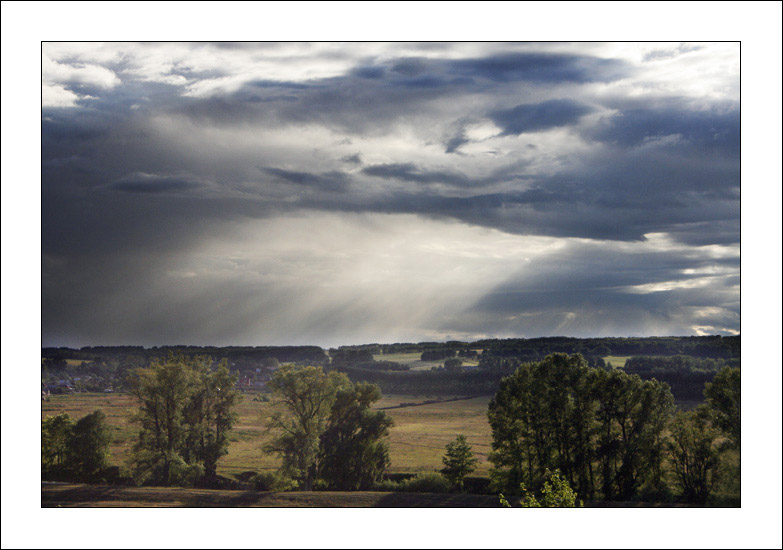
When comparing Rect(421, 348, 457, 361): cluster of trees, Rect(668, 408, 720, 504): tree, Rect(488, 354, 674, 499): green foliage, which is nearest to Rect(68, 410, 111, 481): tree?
Rect(421, 348, 457, 361): cluster of trees

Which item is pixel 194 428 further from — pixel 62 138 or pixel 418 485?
pixel 62 138

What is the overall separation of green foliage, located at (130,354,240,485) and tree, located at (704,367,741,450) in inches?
864

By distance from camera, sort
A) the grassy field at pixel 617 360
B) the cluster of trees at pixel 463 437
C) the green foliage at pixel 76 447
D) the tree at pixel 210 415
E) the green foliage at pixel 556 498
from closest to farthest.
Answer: the green foliage at pixel 556 498, the cluster of trees at pixel 463 437, the green foliage at pixel 76 447, the tree at pixel 210 415, the grassy field at pixel 617 360

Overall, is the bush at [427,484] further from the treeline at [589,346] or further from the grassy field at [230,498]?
the treeline at [589,346]

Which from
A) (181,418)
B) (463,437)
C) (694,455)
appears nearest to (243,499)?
(181,418)

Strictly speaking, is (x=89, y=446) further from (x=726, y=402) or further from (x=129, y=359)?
(x=726, y=402)

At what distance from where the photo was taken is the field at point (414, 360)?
2794 cm

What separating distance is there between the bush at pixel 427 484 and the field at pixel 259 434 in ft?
1.43

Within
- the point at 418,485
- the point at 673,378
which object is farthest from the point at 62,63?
the point at 673,378

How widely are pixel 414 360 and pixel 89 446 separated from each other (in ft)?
54.7

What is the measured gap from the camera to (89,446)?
75.5 feet

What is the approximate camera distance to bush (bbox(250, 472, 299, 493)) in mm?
21956

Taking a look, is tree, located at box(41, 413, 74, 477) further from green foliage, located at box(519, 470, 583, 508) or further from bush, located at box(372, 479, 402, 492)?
green foliage, located at box(519, 470, 583, 508)

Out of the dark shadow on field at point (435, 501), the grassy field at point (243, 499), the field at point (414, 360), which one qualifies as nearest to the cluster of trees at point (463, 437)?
the grassy field at point (243, 499)
